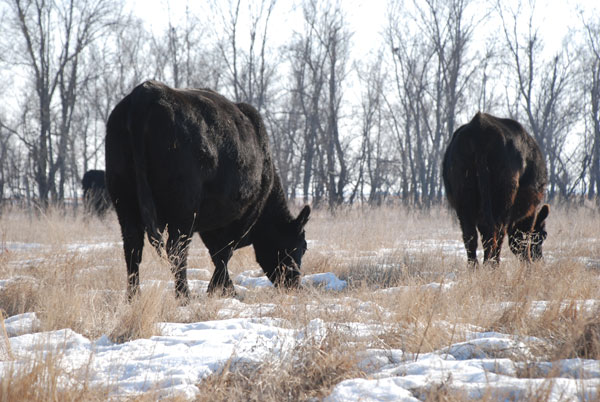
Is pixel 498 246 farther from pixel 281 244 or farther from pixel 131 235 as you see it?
pixel 131 235

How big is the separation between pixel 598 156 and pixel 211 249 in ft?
89.8

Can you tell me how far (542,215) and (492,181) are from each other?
1603 millimetres

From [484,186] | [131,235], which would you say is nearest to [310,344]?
[131,235]

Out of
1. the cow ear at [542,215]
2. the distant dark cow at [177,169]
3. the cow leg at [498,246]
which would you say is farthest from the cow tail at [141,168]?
the cow ear at [542,215]

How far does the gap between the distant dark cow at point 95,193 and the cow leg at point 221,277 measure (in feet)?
30.3

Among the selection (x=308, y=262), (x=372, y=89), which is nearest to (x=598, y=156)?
(x=372, y=89)

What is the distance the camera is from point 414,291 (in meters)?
4.02

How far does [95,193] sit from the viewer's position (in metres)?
15.2

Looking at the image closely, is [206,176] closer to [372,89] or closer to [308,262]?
[308,262]

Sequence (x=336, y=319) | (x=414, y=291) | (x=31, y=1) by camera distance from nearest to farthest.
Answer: (x=336, y=319) < (x=414, y=291) < (x=31, y=1)

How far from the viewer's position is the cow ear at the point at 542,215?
7.68 m

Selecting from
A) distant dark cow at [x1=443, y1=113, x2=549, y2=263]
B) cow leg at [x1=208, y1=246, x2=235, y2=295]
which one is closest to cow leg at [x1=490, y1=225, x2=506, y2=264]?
distant dark cow at [x1=443, y1=113, x2=549, y2=263]

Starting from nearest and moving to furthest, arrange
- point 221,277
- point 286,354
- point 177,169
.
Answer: point 286,354 < point 177,169 < point 221,277

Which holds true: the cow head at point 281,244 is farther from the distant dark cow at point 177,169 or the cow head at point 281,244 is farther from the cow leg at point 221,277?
the distant dark cow at point 177,169
